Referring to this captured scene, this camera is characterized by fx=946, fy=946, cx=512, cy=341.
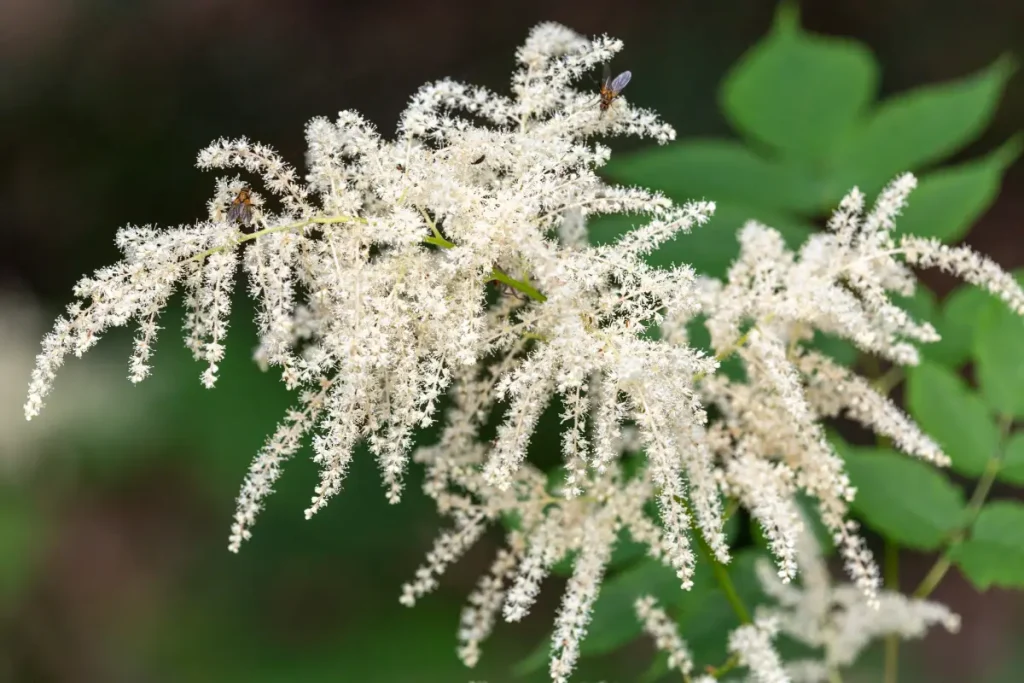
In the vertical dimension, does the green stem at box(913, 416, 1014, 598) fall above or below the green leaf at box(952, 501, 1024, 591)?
above

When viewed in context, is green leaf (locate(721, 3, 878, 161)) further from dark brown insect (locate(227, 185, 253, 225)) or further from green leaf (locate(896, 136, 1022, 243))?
dark brown insect (locate(227, 185, 253, 225))

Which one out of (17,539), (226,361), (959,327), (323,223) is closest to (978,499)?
(959,327)

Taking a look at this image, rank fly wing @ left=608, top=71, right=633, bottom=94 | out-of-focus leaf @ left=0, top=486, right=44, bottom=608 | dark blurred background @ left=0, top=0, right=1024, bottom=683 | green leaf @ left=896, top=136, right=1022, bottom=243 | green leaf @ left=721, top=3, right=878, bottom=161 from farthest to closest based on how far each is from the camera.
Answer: out-of-focus leaf @ left=0, top=486, right=44, bottom=608, dark blurred background @ left=0, top=0, right=1024, bottom=683, green leaf @ left=721, top=3, right=878, bottom=161, green leaf @ left=896, top=136, right=1022, bottom=243, fly wing @ left=608, top=71, right=633, bottom=94

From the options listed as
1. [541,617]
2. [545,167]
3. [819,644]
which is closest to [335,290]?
[545,167]

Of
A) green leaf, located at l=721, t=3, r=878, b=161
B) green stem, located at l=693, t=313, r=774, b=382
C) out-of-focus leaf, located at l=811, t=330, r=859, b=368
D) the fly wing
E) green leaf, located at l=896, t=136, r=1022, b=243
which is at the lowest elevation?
green stem, located at l=693, t=313, r=774, b=382

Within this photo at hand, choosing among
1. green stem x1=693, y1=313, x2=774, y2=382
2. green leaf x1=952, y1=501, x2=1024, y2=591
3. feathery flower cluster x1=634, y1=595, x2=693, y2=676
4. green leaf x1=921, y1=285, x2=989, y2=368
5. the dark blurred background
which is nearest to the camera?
green stem x1=693, y1=313, x2=774, y2=382

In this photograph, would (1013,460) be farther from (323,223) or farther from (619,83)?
(323,223)

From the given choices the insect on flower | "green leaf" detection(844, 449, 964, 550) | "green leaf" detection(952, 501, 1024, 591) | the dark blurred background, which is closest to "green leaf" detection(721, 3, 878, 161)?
"green leaf" detection(844, 449, 964, 550)
